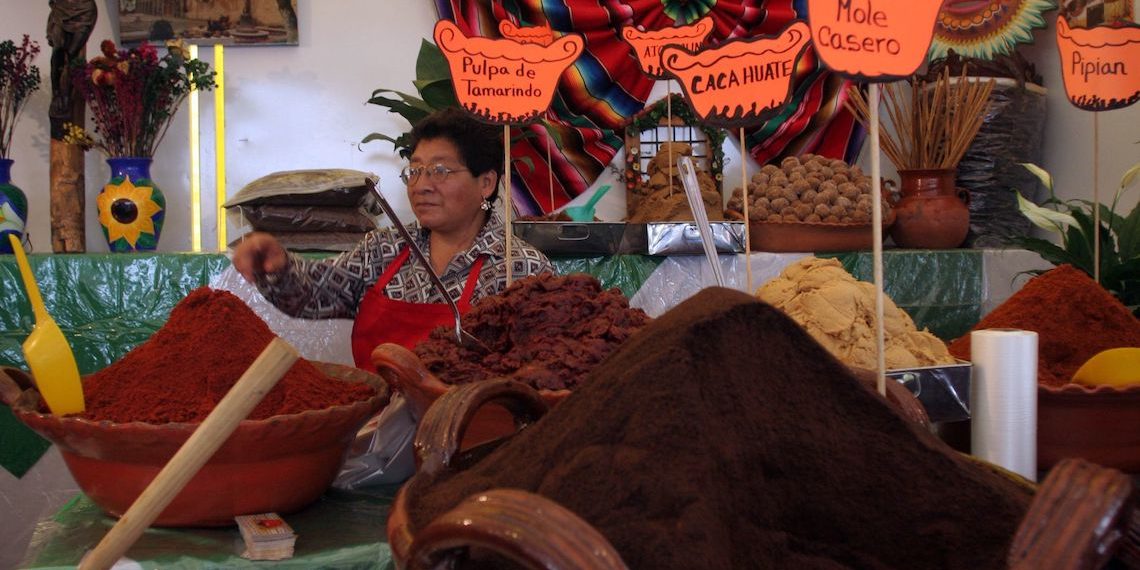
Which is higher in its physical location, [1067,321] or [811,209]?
[811,209]

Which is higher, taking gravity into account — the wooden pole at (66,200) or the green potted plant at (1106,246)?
the wooden pole at (66,200)

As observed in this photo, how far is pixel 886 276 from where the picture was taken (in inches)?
90.0

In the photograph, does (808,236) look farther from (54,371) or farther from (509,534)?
(509,534)

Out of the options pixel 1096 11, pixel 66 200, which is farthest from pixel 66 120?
pixel 1096 11

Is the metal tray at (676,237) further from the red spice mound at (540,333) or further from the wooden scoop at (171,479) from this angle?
the wooden scoop at (171,479)

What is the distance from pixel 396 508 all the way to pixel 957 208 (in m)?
2.23

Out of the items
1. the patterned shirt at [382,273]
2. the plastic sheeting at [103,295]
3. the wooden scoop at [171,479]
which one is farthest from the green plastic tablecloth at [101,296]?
the wooden scoop at [171,479]

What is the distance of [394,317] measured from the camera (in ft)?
5.15

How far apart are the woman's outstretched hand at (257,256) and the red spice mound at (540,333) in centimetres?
55

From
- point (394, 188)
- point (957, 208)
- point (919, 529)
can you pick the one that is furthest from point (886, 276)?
point (919, 529)

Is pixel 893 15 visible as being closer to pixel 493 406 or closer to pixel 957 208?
pixel 493 406

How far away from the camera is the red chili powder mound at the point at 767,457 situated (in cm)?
42

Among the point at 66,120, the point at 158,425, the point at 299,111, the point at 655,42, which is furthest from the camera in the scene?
the point at 299,111

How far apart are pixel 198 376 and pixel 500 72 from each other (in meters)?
0.69
